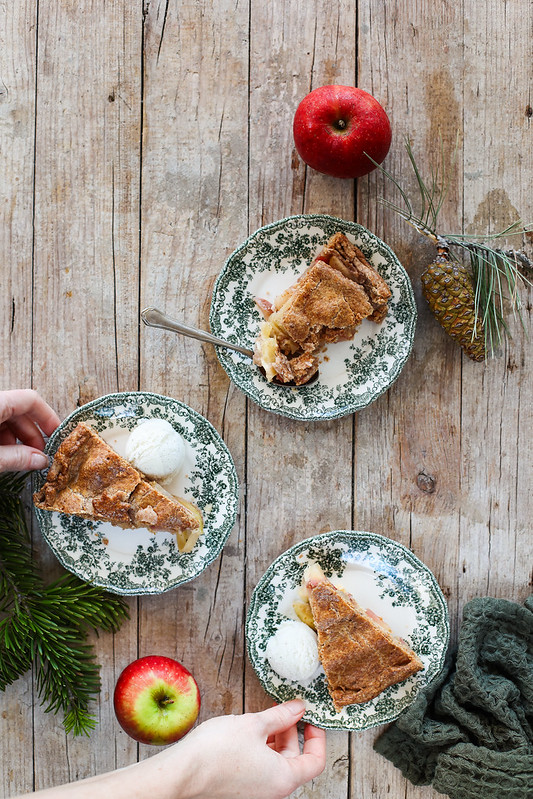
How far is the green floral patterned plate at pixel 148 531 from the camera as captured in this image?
170cm

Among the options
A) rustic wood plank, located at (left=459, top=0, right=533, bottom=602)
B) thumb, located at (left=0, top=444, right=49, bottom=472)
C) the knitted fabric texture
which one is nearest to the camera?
thumb, located at (left=0, top=444, right=49, bottom=472)

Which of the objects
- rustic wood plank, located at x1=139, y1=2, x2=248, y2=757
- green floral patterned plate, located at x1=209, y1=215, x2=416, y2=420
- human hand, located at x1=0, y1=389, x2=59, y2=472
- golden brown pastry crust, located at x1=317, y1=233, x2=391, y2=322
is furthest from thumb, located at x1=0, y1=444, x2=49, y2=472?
golden brown pastry crust, located at x1=317, y1=233, x2=391, y2=322

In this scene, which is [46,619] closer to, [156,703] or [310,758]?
[156,703]

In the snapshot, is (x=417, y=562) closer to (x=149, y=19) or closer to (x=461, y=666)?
(x=461, y=666)

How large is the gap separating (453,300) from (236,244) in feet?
1.91

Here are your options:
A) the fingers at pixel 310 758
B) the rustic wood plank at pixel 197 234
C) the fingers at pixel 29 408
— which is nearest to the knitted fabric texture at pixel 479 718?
the fingers at pixel 310 758

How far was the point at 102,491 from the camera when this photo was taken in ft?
5.31

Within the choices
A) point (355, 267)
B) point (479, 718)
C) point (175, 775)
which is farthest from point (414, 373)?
point (175, 775)

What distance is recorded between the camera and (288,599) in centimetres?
175

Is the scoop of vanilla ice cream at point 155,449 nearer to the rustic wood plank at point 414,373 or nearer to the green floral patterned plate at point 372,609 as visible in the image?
the green floral patterned plate at point 372,609

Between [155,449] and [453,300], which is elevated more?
[453,300]

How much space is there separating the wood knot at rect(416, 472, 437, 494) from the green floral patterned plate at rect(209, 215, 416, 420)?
28 centimetres

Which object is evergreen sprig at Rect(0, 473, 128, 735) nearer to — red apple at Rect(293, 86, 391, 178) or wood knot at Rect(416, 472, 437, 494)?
wood knot at Rect(416, 472, 437, 494)

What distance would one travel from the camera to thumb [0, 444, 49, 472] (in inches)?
61.5
